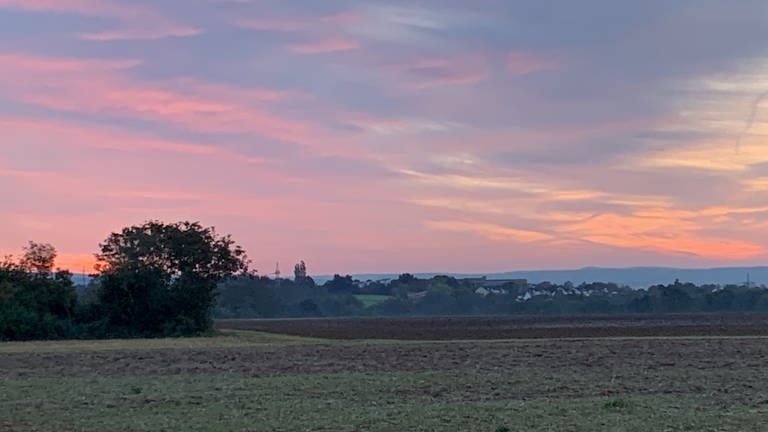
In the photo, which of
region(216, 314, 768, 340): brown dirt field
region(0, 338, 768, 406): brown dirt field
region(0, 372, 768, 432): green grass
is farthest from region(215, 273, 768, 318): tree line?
region(0, 372, 768, 432): green grass

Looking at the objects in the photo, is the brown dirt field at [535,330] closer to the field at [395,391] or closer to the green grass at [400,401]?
the field at [395,391]

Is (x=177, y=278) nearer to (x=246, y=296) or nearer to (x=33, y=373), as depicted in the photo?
(x=33, y=373)

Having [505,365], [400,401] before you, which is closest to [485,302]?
[505,365]

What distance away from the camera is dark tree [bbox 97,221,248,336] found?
6775 cm

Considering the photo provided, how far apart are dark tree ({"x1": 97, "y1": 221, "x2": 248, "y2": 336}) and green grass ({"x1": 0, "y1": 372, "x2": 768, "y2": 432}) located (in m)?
40.2

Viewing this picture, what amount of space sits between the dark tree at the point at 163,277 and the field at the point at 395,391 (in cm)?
2557

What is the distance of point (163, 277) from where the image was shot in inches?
2717

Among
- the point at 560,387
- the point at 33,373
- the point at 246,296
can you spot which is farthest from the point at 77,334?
the point at 246,296

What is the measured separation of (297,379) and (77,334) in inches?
1596

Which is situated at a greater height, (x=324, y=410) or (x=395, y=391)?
(x=395, y=391)

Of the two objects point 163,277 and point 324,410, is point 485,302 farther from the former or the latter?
point 324,410

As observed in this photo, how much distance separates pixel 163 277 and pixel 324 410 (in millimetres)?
49967

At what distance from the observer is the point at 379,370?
32.0m

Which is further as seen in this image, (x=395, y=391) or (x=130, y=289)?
(x=130, y=289)
